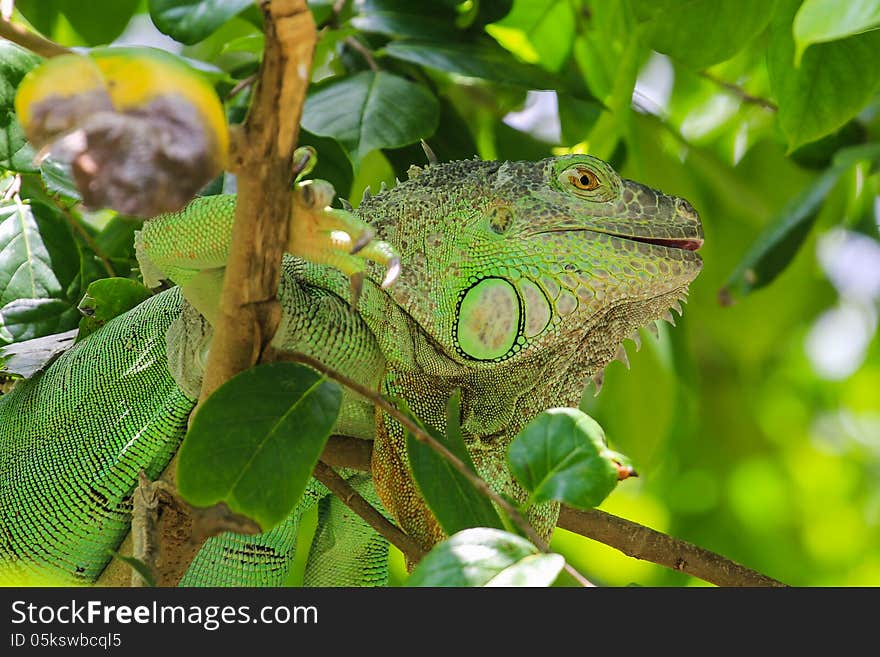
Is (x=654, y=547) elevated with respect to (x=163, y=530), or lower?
lower

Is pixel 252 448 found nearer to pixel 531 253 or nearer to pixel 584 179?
pixel 531 253

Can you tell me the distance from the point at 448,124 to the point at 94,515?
1.48 m

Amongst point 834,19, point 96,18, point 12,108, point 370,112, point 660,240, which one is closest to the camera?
point 834,19

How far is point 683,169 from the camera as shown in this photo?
3.89m

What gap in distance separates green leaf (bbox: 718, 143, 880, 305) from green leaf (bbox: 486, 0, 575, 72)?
2.83ft

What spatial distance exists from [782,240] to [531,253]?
1349 mm

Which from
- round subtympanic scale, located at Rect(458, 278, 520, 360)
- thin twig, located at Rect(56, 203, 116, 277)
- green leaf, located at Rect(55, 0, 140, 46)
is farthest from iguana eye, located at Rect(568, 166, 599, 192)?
green leaf, located at Rect(55, 0, 140, 46)

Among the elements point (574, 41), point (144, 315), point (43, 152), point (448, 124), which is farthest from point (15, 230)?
point (574, 41)

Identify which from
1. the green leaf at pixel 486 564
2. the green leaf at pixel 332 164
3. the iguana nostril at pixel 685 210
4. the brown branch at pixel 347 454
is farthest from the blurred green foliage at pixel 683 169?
the green leaf at pixel 486 564

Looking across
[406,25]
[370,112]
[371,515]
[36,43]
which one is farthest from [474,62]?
[36,43]

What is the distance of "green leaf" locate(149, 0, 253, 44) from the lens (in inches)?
106

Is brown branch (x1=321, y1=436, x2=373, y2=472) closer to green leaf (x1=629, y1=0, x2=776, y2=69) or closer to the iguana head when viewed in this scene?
the iguana head

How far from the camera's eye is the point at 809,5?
1.82 meters

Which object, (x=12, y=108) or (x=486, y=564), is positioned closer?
(x=486, y=564)
